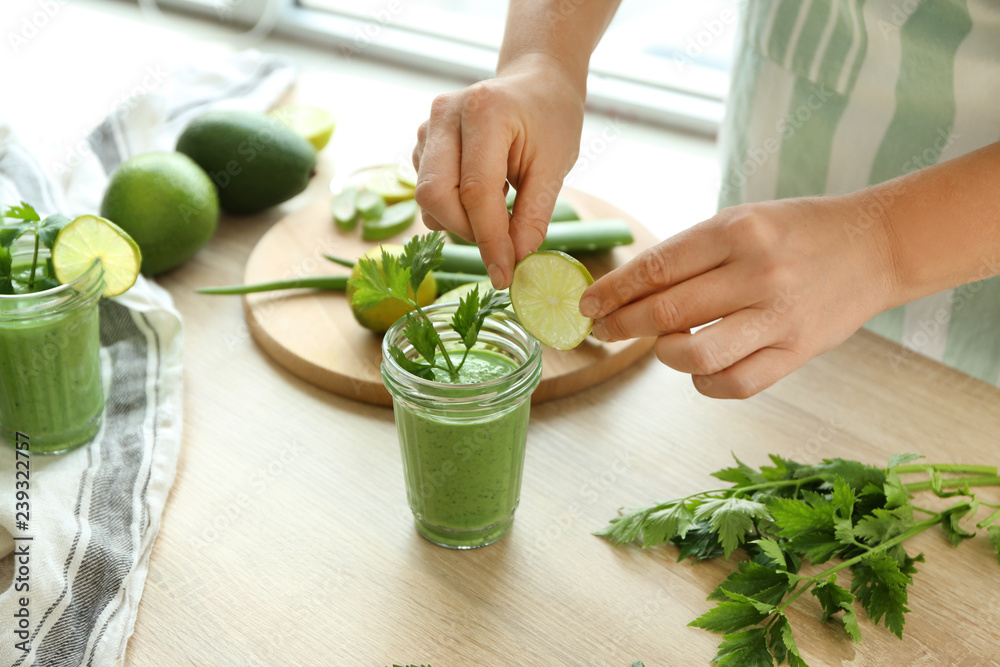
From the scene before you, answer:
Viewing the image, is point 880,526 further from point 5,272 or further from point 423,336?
point 5,272

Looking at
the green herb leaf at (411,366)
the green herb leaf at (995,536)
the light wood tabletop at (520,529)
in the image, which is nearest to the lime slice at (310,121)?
the light wood tabletop at (520,529)

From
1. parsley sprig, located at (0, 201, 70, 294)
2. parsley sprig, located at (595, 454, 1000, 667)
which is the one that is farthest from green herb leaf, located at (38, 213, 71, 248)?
parsley sprig, located at (595, 454, 1000, 667)

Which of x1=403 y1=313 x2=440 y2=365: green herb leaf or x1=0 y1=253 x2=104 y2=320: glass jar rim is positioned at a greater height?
x1=403 y1=313 x2=440 y2=365: green herb leaf

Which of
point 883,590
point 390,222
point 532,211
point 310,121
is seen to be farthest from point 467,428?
point 310,121

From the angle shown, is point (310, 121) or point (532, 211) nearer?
point (532, 211)

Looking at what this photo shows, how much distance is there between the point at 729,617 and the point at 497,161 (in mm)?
602

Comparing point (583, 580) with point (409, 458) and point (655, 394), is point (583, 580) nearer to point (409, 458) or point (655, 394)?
point (409, 458)

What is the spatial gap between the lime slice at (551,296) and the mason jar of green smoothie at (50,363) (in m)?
0.57

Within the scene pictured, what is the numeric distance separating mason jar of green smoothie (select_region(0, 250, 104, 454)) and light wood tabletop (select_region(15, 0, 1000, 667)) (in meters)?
0.16

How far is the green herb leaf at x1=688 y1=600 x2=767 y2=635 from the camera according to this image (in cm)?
97

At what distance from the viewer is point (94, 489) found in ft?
3.79

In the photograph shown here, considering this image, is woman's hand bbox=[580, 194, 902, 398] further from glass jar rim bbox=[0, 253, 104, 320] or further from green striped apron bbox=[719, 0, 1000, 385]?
glass jar rim bbox=[0, 253, 104, 320]

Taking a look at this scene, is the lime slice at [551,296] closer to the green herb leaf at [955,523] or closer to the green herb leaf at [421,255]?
the green herb leaf at [421,255]

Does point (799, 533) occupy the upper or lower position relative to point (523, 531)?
upper
